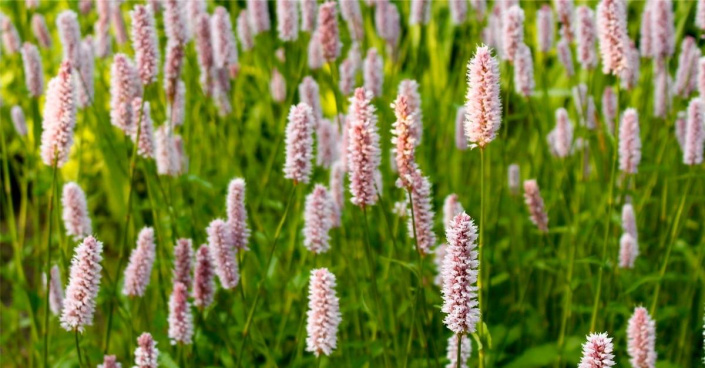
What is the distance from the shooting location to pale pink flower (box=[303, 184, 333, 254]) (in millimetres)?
2584

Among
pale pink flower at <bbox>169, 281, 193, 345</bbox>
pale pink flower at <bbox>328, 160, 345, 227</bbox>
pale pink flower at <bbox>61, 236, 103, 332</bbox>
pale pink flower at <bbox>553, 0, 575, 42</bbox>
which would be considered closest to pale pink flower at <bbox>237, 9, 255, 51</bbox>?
pale pink flower at <bbox>328, 160, 345, 227</bbox>

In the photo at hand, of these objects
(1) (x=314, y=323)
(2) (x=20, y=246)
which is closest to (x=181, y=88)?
(2) (x=20, y=246)

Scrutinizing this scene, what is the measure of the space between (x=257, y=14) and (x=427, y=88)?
5.27 ft

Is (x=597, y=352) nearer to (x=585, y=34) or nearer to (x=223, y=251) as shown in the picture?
(x=223, y=251)

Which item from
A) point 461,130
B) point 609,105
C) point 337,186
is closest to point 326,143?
point 337,186

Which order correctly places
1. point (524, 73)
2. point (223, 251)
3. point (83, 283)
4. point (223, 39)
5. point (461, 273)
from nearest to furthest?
1. point (461, 273)
2. point (83, 283)
3. point (223, 251)
4. point (524, 73)
5. point (223, 39)

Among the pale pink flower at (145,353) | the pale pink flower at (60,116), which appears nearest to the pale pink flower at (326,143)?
the pale pink flower at (60,116)

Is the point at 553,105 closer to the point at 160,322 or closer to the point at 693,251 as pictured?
the point at 693,251

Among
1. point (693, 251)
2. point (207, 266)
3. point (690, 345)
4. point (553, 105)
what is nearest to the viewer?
point (207, 266)

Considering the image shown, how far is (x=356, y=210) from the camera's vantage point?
3340mm

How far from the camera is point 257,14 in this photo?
3697 mm

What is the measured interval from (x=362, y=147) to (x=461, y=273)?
1.37 ft

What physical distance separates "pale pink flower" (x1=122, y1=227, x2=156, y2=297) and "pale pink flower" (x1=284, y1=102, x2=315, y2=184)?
0.42m

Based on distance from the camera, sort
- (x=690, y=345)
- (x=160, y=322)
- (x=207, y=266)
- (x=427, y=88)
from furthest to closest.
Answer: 1. (x=427, y=88)
2. (x=690, y=345)
3. (x=160, y=322)
4. (x=207, y=266)
